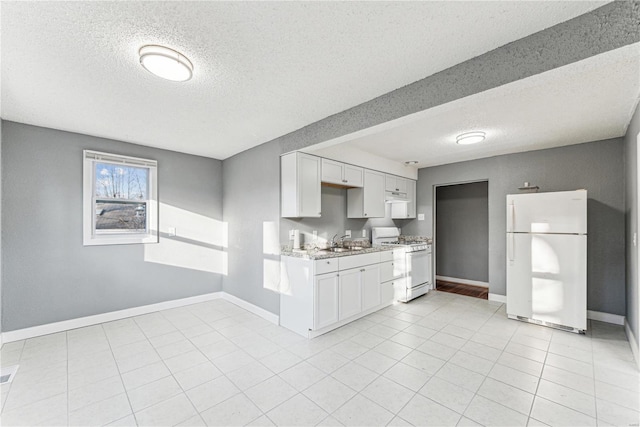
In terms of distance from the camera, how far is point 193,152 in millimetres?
4332

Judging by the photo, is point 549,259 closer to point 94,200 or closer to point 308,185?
point 308,185

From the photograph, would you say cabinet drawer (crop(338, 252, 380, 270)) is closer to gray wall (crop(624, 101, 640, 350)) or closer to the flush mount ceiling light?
the flush mount ceiling light

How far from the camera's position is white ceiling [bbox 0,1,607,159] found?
4.66 feet

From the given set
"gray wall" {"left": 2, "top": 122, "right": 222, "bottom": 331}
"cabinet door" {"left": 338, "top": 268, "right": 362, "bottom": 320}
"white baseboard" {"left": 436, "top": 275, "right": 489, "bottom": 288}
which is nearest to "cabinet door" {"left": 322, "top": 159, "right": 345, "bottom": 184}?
"cabinet door" {"left": 338, "top": 268, "right": 362, "bottom": 320}

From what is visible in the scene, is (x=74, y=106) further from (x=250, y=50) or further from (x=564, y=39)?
(x=564, y=39)

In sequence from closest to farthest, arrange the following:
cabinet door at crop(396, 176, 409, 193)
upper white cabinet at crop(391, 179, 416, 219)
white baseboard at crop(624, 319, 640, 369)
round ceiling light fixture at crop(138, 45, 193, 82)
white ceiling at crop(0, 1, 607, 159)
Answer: white ceiling at crop(0, 1, 607, 159) < round ceiling light fixture at crop(138, 45, 193, 82) < white baseboard at crop(624, 319, 640, 369) < cabinet door at crop(396, 176, 409, 193) < upper white cabinet at crop(391, 179, 416, 219)

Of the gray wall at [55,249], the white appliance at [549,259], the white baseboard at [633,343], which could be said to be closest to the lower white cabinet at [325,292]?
the white appliance at [549,259]

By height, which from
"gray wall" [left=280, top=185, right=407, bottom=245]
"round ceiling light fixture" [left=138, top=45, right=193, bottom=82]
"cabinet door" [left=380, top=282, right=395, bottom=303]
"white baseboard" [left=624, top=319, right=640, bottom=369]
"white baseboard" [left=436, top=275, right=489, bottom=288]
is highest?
"round ceiling light fixture" [left=138, top=45, right=193, bottom=82]

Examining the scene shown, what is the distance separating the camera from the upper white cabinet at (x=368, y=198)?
4410mm

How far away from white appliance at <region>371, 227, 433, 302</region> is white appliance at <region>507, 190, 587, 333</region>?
132cm

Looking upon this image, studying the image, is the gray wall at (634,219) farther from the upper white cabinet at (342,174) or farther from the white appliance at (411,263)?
the upper white cabinet at (342,174)

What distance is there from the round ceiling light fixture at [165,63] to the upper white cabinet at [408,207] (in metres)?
4.16

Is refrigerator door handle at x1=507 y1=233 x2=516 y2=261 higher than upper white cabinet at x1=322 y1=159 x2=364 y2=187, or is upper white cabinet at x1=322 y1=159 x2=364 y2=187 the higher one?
upper white cabinet at x1=322 y1=159 x2=364 y2=187

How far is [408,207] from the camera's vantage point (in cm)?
535
